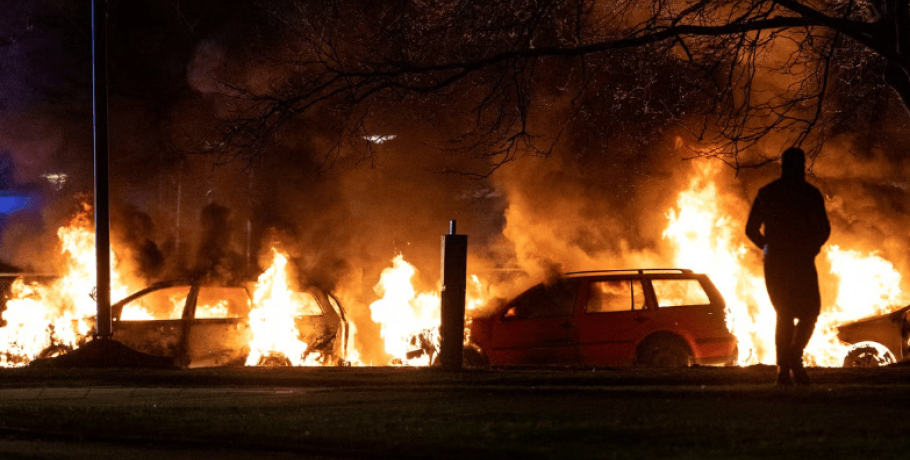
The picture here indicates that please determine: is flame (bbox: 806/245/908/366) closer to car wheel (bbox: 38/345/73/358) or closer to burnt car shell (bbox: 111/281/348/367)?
burnt car shell (bbox: 111/281/348/367)

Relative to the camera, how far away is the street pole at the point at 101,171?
14.3 meters

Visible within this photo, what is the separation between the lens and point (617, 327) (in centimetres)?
1400

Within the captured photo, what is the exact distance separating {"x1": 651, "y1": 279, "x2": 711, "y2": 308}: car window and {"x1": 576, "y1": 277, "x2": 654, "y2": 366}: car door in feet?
2.35

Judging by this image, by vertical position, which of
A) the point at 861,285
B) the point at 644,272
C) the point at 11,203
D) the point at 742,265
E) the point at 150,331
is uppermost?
the point at 11,203

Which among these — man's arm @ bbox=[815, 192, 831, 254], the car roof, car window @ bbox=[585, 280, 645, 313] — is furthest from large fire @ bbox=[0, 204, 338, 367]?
man's arm @ bbox=[815, 192, 831, 254]

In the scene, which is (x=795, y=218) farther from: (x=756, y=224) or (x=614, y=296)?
(x=614, y=296)

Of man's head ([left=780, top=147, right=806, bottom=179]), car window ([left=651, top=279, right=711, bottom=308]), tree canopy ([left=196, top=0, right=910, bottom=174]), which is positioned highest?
tree canopy ([left=196, top=0, right=910, bottom=174])

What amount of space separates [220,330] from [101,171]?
2.90 metres

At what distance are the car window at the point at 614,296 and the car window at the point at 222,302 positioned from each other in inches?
213

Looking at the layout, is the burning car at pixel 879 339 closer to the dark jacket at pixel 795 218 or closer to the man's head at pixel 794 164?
the dark jacket at pixel 795 218

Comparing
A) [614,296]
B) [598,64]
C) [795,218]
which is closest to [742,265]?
[598,64]

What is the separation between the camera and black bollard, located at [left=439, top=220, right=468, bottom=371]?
11734 mm

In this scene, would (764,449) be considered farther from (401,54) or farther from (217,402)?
(401,54)

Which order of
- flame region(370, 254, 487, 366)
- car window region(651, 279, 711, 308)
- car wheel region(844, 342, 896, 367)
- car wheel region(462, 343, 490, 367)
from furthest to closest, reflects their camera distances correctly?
flame region(370, 254, 487, 366) → car window region(651, 279, 711, 308) → car wheel region(462, 343, 490, 367) → car wheel region(844, 342, 896, 367)
